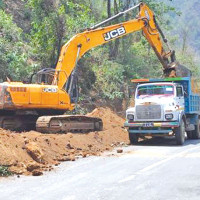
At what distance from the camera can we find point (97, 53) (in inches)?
1188

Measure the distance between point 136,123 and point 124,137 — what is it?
193 centimetres

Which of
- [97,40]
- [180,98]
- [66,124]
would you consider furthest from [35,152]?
[180,98]

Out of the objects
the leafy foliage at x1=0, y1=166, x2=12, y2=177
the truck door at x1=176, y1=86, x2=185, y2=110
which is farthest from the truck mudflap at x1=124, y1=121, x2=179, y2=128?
the leafy foliage at x1=0, y1=166, x2=12, y2=177

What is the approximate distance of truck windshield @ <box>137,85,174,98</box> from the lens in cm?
1639

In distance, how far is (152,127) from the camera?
15.4 m

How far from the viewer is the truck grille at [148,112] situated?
15.4 meters

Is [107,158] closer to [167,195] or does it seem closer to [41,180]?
[41,180]

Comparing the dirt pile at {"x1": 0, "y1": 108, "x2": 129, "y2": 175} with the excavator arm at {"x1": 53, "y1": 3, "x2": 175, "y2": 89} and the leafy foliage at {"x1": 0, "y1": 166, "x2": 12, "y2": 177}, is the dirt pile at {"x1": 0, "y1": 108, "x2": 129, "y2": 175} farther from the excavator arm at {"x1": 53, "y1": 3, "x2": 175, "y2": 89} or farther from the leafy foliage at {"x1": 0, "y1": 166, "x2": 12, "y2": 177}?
the excavator arm at {"x1": 53, "y1": 3, "x2": 175, "y2": 89}

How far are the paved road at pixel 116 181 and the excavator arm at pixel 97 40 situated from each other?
17.8ft

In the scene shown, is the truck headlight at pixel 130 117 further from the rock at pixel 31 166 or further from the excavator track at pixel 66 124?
the rock at pixel 31 166

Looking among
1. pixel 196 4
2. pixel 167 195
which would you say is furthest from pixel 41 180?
pixel 196 4

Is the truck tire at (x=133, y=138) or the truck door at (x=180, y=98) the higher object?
the truck door at (x=180, y=98)

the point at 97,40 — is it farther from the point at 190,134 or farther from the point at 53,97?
the point at 190,134

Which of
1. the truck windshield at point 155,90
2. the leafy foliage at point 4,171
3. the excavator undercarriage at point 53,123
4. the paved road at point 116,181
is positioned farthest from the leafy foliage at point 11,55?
the leafy foliage at point 4,171
